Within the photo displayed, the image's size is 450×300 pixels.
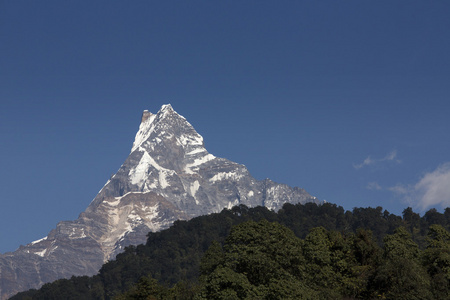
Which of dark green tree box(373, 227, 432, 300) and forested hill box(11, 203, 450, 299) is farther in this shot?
dark green tree box(373, 227, 432, 300)

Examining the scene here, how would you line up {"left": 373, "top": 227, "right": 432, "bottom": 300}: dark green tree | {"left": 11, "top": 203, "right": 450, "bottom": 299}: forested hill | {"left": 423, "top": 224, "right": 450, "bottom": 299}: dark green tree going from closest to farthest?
{"left": 11, "top": 203, "right": 450, "bottom": 299}: forested hill
{"left": 373, "top": 227, "right": 432, "bottom": 300}: dark green tree
{"left": 423, "top": 224, "right": 450, "bottom": 299}: dark green tree

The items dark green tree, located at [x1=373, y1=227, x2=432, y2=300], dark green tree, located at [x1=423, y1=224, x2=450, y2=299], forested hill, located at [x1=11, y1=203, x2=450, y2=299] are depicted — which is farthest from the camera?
dark green tree, located at [x1=423, y1=224, x2=450, y2=299]

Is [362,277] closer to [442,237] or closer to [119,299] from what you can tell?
[442,237]

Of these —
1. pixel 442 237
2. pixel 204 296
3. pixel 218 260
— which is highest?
pixel 442 237

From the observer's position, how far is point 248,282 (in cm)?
8250

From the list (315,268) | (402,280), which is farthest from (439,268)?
(315,268)

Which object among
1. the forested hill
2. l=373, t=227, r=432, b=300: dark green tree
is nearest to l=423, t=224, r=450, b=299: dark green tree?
the forested hill

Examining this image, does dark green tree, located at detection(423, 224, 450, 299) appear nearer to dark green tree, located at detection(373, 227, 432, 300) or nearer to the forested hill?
the forested hill

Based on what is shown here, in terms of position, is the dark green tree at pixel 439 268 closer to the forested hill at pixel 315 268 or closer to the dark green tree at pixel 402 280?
the forested hill at pixel 315 268

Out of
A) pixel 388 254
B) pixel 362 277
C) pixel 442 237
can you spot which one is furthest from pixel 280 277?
pixel 442 237

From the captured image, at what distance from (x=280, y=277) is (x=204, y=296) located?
1056 cm

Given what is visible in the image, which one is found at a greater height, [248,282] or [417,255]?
[417,255]

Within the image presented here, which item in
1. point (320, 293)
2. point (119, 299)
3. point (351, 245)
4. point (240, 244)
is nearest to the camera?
point (320, 293)

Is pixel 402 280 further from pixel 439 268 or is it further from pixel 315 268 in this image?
pixel 315 268
